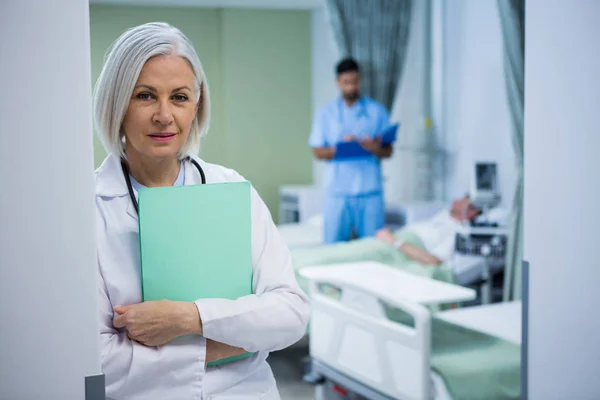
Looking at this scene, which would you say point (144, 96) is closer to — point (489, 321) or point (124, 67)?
point (124, 67)

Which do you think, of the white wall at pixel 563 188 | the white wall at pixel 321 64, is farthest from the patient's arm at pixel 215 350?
the white wall at pixel 321 64

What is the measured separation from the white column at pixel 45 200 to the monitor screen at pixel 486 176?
8.81 ft

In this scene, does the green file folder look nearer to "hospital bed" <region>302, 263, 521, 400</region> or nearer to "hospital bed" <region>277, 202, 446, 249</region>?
"hospital bed" <region>302, 263, 521, 400</region>

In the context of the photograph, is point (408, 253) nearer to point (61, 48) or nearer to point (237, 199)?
point (237, 199)

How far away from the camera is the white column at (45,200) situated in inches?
37.7

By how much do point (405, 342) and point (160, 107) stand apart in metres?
1.41

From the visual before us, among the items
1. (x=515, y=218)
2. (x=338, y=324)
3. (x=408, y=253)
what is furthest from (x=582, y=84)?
(x=408, y=253)

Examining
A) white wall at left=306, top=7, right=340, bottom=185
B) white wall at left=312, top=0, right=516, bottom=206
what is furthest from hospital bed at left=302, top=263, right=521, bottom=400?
white wall at left=306, top=7, right=340, bottom=185

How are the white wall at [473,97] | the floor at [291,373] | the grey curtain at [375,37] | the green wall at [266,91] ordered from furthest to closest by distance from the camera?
the green wall at [266,91] < the grey curtain at [375,37] < the white wall at [473,97] < the floor at [291,373]

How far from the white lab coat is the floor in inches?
63.2

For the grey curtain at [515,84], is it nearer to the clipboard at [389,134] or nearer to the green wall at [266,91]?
the clipboard at [389,134]

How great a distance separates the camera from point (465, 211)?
3.42 meters

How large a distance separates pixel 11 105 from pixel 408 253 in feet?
8.96

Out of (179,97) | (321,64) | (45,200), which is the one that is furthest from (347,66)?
(45,200)
